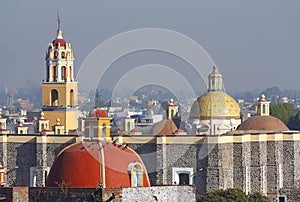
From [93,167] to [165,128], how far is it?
22.7 m

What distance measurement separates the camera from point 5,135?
62.7 metres

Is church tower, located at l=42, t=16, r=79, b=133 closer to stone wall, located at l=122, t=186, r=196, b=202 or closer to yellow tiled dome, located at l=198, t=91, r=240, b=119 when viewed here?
yellow tiled dome, located at l=198, t=91, r=240, b=119

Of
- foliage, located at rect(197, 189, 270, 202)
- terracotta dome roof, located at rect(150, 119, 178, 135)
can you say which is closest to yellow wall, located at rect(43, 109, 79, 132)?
terracotta dome roof, located at rect(150, 119, 178, 135)

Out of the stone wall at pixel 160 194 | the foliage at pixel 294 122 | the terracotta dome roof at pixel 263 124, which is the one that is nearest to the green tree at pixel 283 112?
the foliage at pixel 294 122

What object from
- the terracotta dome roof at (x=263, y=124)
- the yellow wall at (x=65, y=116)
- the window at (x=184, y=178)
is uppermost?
the yellow wall at (x=65, y=116)

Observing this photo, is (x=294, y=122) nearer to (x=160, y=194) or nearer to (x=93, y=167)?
(x=93, y=167)

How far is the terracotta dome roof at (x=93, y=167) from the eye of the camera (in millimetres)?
42375

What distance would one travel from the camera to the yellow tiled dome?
236 feet

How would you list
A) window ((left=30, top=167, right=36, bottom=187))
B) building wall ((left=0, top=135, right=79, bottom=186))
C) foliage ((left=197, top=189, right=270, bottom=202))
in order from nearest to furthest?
foliage ((left=197, top=189, right=270, bottom=202)) → window ((left=30, top=167, right=36, bottom=187)) → building wall ((left=0, top=135, right=79, bottom=186))

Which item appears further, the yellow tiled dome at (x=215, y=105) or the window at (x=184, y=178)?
the yellow tiled dome at (x=215, y=105)

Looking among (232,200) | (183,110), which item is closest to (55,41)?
(183,110)

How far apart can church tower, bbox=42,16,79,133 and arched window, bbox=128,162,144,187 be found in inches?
1163

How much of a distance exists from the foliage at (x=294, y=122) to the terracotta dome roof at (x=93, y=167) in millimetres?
52413

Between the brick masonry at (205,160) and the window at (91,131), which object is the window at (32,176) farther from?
the window at (91,131)
